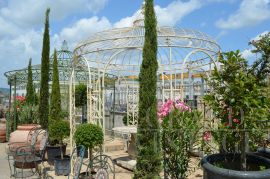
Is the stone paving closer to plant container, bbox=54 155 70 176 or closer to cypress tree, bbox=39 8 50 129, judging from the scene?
plant container, bbox=54 155 70 176

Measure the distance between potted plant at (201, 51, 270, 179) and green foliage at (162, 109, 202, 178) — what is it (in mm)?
591

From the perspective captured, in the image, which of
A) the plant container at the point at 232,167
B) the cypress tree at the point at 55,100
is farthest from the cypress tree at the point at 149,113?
the cypress tree at the point at 55,100

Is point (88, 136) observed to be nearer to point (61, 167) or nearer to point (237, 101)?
point (61, 167)

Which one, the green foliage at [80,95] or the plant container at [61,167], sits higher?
the green foliage at [80,95]

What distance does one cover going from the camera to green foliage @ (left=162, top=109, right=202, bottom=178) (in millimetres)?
4484

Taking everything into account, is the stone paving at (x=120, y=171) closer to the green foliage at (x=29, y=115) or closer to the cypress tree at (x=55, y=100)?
the green foliage at (x=29, y=115)

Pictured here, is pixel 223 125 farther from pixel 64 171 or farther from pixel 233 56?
pixel 64 171

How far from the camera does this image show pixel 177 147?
448cm

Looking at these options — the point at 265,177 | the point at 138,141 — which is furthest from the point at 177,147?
the point at 265,177

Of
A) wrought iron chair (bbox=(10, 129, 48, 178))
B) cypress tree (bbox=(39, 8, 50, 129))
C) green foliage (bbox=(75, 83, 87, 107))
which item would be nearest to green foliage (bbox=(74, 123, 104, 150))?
wrought iron chair (bbox=(10, 129, 48, 178))

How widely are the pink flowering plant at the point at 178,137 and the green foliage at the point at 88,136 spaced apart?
1.15 m

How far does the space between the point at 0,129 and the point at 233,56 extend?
9660 millimetres

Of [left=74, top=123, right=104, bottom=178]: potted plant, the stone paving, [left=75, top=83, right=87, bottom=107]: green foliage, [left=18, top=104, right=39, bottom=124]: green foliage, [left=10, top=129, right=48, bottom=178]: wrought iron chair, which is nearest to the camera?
[left=74, top=123, right=104, bottom=178]: potted plant

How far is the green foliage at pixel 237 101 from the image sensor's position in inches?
133
